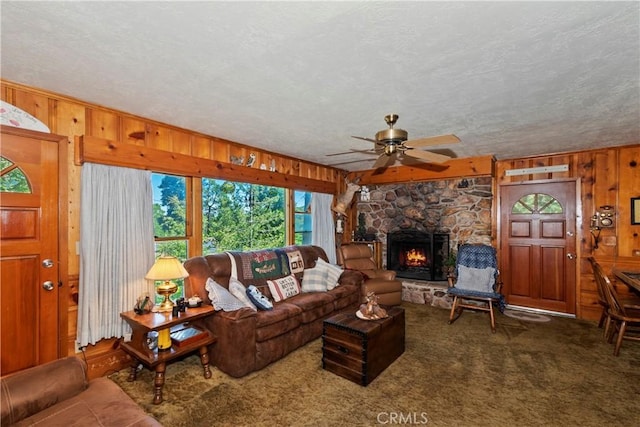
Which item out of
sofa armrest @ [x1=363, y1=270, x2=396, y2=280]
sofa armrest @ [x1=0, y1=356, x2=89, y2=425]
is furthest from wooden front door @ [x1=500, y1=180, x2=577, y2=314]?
sofa armrest @ [x1=0, y1=356, x2=89, y2=425]

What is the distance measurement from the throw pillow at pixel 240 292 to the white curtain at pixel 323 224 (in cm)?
232

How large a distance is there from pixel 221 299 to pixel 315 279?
5.09 ft

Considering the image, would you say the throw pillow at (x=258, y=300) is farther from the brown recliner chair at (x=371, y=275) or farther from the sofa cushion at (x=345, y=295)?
the brown recliner chair at (x=371, y=275)

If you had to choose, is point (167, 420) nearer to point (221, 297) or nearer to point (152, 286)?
point (221, 297)

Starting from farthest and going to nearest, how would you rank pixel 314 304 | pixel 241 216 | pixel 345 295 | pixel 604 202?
1. pixel 241 216
2. pixel 604 202
3. pixel 345 295
4. pixel 314 304

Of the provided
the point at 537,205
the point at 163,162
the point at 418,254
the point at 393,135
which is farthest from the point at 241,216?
the point at 537,205

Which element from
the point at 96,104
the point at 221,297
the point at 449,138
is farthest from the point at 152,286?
the point at 449,138

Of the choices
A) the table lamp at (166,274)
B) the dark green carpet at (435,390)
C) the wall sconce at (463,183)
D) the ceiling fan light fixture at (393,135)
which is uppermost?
the ceiling fan light fixture at (393,135)

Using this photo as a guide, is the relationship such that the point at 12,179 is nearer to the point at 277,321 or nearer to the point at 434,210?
the point at 277,321

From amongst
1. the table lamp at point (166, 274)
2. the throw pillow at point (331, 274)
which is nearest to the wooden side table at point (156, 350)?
the table lamp at point (166, 274)

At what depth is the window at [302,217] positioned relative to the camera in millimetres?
5273

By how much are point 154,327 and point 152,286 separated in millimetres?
788

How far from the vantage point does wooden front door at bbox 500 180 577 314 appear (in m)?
4.48

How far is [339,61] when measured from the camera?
1956mm
